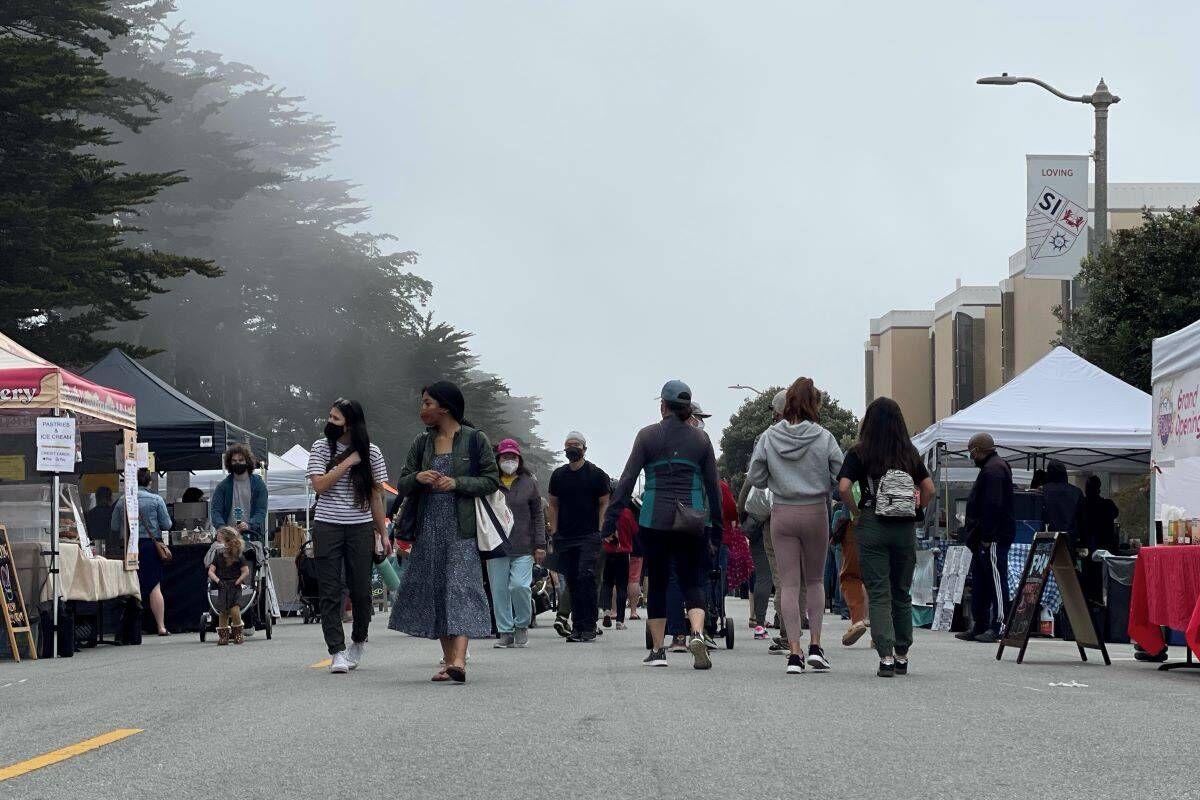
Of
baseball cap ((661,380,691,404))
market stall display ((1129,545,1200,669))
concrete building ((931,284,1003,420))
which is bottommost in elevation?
market stall display ((1129,545,1200,669))

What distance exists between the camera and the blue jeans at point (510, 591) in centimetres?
1655

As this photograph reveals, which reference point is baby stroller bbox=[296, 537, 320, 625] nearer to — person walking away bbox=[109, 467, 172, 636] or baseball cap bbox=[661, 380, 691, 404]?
person walking away bbox=[109, 467, 172, 636]

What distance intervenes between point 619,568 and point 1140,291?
50.6 ft

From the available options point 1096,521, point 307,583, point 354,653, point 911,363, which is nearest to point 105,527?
point 307,583

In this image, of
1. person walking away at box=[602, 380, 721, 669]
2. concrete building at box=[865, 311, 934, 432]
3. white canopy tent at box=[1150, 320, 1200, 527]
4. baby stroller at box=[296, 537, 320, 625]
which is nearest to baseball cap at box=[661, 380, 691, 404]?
person walking away at box=[602, 380, 721, 669]

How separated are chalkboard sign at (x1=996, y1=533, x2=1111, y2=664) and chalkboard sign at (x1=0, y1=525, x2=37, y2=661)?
806 centimetres

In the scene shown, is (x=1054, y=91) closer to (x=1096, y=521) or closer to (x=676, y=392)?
(x=1096, y=521)

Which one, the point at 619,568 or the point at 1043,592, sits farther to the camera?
the point at 619,568

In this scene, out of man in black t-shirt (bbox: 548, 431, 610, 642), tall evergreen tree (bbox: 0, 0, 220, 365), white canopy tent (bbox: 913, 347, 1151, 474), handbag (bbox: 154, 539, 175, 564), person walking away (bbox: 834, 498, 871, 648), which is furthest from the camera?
tall evergreen tree (bbox: 0, 0, 220, 365)

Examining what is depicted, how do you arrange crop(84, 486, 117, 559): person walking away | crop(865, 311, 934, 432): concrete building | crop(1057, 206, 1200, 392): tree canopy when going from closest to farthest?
1. crop(84, 486, 117, 559): person walking away
2. crop(1057, 206, 1200, 392): tree canopy
3. crop(865, 311, 934, 432): concrete building

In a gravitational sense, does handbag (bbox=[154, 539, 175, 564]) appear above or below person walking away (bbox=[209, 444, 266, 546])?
below

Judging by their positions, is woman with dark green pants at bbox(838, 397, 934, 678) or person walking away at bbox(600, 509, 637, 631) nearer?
woman with dark green pants at bbox(838, 397, 934, 678)

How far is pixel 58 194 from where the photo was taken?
3219cm

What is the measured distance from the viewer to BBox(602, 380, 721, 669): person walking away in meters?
13.3
